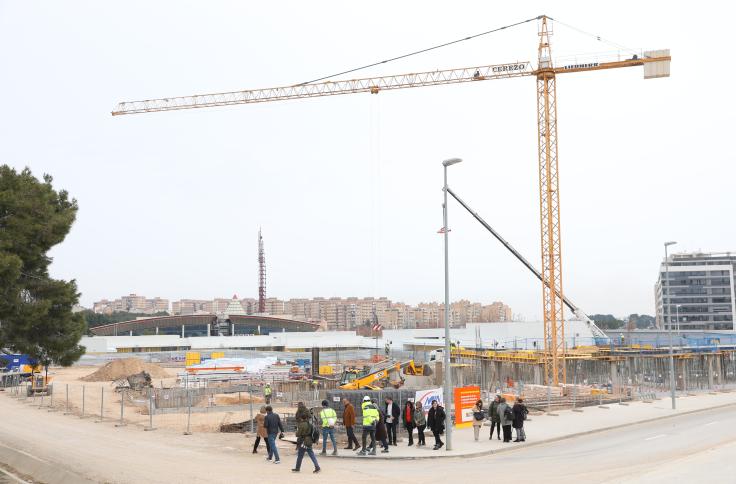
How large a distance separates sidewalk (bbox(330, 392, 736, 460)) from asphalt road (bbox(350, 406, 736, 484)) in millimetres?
466

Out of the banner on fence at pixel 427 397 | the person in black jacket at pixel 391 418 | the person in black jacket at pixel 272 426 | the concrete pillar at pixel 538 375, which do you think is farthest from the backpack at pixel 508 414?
the concrete pillar at pixel 538 375

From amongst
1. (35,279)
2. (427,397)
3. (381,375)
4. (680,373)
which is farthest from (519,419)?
(680,373)

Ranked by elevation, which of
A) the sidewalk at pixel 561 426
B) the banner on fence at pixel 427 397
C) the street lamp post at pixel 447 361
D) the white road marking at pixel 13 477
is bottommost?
the sidewalk at pixel 561 426

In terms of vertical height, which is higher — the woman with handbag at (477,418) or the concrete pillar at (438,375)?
the woman with handbag at (477,418)

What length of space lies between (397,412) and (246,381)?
3285 cm

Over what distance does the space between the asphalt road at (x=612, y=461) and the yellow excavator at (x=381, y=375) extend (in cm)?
1364

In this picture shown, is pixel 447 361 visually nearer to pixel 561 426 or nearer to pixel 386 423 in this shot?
pixel 386 423

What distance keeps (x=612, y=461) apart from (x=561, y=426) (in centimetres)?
810

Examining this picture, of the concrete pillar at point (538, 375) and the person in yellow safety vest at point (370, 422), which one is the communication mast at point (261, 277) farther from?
the person in yellow safety vest at point (370, 422)

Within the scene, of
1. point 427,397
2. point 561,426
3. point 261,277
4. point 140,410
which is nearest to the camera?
point 427,397

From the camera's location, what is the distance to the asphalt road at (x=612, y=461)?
1466cm

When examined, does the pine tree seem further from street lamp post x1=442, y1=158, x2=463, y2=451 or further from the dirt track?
street lamp post x1=442, y1=158, x2=463, y2=451

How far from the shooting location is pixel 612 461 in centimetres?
1758

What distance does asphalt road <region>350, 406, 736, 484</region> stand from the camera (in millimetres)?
14664
